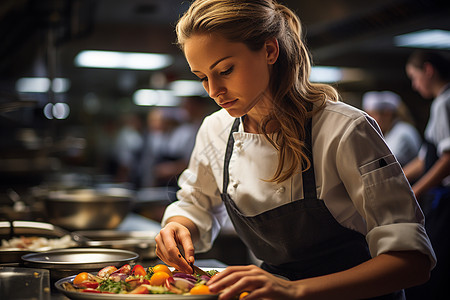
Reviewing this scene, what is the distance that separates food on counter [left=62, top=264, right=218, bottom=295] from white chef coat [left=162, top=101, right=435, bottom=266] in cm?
31

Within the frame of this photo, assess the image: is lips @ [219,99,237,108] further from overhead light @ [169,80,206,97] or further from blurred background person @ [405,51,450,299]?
overhead light @ [169,80,206,97]

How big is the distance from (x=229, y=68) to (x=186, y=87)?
30.2ft

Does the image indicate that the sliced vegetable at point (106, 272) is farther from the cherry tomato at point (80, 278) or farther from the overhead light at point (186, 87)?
the overhead light at point (186, 87)

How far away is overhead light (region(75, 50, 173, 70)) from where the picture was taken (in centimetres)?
682

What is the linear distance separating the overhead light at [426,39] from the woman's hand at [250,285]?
583 cm

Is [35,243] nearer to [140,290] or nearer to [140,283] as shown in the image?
[140,283]

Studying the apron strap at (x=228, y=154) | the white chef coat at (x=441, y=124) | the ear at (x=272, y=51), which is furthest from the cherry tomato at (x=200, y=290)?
the white chef coat at (x=441, y=124)

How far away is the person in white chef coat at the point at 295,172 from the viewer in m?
1.00

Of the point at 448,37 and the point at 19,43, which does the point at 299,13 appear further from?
the point at 448,37

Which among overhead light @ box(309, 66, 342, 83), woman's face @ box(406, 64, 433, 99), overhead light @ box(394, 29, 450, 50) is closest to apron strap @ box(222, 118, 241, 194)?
woman's face @ box(406, 64, 433, 99)

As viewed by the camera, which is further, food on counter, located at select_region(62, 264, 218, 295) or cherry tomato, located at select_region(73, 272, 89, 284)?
cherry tomato, located at select_region(73, 272, 89, 284)

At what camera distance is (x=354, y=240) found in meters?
1.26

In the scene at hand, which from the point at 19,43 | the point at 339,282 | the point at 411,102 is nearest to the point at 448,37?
the point at 411,102

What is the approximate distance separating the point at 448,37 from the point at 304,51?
5.76 metres
